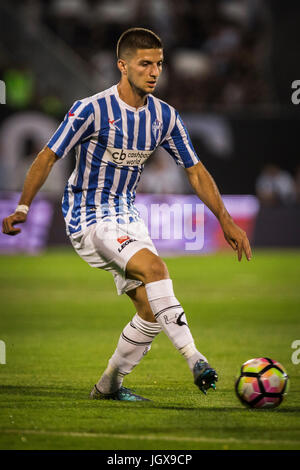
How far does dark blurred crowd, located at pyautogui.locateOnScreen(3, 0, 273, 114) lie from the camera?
22.9 metres

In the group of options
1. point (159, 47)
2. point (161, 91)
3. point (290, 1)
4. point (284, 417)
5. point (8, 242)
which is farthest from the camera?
point (290, 1)

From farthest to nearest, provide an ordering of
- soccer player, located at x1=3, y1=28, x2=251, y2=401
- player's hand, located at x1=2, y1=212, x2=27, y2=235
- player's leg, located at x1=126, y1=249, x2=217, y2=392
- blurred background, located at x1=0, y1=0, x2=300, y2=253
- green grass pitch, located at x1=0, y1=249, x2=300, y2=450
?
blurred background, located at x1=0, y1=0, x2=300, y2=253, soccer player, located at x1=3, y1=28, x2=251, y2=401, player's leg, located at x1=126, y1=249, x2=217, y2=392, player's hand, located at x1=2, y1=212, x2=27, y2=235, green grass pitch, located at x1=0, y1=249, x2=300, y2=450

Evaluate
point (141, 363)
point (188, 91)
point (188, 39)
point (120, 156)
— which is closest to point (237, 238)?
point (120, 156)

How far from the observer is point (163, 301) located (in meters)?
5.44

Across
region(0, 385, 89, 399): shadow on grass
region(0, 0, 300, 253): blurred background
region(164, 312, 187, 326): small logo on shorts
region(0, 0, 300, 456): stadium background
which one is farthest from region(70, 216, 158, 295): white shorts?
region(0, 0, 300, 253): blurred background

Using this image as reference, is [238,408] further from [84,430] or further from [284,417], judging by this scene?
[84,430]

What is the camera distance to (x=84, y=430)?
4.82 m

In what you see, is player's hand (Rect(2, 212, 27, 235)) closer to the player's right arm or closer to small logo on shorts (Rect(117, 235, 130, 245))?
the player's right arm

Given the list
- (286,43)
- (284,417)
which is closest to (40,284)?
(284,417)

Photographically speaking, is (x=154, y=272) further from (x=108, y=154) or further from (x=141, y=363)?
(x=141, y=363)

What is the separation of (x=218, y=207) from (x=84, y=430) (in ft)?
6.36

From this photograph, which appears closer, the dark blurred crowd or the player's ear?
the player's ear

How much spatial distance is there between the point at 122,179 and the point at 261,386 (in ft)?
5.40

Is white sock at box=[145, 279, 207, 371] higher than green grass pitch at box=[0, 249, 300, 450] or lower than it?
higher
